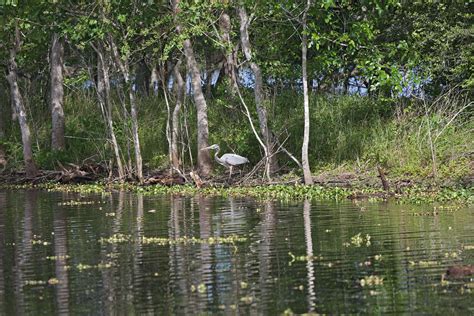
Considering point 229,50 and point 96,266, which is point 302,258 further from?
point 229,50

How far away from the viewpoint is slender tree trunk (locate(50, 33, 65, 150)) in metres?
35.1

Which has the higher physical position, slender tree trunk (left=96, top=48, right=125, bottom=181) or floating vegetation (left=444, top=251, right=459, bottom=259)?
slender tree trunk (left=96, top=48, right=125, bottom=181)

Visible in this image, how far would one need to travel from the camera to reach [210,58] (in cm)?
4106

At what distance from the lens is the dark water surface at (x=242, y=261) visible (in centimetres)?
998

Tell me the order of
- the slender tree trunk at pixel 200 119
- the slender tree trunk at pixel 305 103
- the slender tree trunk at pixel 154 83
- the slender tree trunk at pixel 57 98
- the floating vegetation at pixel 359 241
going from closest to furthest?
the floating vegetation at pixel 359 241 → the slender tree trunk at pixel 305 103 → the slender tree trunk at pixel 200 119 → the slender tree trunk at pixel 57 98 → the slender tree trunk at pixel 154 83

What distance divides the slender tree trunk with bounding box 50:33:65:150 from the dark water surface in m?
15.2

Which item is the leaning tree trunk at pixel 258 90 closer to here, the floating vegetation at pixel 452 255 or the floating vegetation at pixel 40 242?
the floating vegetation at pixel 40 242

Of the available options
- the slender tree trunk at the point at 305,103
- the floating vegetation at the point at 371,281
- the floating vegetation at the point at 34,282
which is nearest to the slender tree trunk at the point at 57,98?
the slender tree trunk at the point at 305,103

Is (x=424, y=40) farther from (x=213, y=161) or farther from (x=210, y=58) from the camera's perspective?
(x=210, y=58)

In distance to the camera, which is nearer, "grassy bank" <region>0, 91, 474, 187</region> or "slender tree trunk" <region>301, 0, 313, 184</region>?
"slender tree trunk" <region>301, 0, 313, 184</region>

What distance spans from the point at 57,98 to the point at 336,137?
37.9ft

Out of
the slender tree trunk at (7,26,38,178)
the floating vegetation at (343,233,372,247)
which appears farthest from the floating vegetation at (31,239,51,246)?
the slender tree trunk at (7,26,38,178)

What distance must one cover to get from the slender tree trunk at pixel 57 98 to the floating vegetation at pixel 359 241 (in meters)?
22.2

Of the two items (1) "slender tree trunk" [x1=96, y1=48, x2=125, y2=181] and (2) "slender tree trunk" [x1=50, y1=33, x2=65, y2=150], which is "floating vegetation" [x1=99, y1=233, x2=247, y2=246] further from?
(2) "slender tree trunk" [x1=50, y1=33, x2=65, y2=150]
